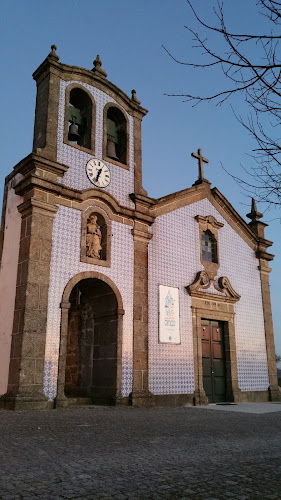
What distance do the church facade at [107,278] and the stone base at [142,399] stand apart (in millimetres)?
42

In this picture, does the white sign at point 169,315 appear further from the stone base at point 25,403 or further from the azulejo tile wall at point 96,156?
the stone base at point 25,403

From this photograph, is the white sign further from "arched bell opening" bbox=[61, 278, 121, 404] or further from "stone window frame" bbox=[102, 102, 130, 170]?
"stone window frame" bbox=[102, 102, 130, 170]

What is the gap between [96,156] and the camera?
11.4 meters

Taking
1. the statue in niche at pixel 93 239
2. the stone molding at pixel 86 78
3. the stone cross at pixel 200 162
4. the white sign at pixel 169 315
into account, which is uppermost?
the stone molding at pixel 86 78

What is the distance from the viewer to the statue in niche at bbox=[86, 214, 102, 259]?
1052cm

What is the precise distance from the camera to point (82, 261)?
1014cm

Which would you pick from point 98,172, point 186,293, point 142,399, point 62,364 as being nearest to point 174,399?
point 142,399

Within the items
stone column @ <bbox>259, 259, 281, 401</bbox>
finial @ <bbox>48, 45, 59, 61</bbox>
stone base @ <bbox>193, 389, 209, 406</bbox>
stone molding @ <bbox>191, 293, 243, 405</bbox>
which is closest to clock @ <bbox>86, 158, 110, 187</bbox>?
finial @ <bbox>48, 45, 59, 61</bbox>

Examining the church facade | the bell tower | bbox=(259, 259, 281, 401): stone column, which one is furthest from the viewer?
bbox=(259, 259, 281, 401): stone column

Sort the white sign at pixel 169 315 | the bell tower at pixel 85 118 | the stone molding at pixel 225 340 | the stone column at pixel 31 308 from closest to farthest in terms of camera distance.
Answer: the stone column at pixel 31 308, the bell tower at pixel 85 118, the white sign at pixel 169 315, the stone molding at pixel 225 340

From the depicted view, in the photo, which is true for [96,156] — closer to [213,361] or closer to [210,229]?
[210,229]

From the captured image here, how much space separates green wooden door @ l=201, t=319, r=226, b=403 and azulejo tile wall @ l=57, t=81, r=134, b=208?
15.3ft

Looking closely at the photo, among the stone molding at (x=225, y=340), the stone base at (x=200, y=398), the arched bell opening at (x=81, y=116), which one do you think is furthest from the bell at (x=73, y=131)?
the stone base at (x=200, y=398)

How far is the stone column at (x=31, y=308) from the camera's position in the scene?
332 inches
